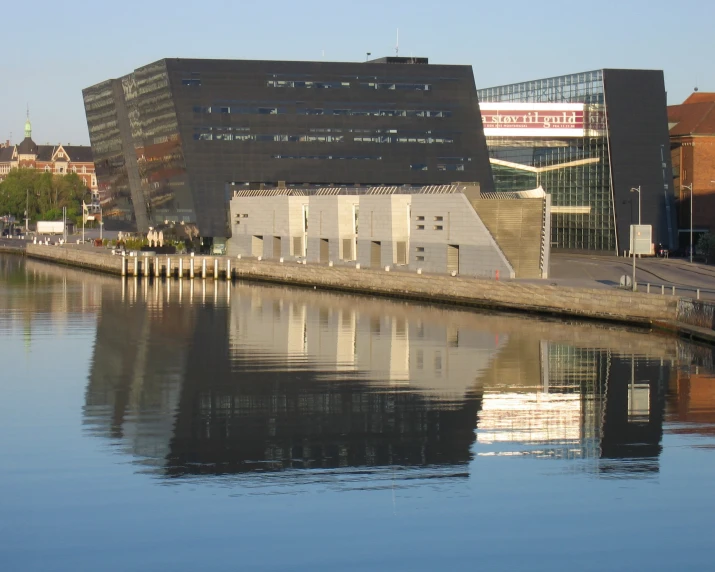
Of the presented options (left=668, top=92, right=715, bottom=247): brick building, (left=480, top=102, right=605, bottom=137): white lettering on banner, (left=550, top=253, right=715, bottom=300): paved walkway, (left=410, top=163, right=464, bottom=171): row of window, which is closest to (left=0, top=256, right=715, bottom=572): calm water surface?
(left=550, top=253, right=715, bottom=300): paved walkway

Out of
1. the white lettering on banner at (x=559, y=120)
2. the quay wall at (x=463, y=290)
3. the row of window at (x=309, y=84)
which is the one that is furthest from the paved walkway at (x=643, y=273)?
the row of window at (x=309, y=84)

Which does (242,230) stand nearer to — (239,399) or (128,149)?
(128,149)

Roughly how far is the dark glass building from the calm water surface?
64.4 metres

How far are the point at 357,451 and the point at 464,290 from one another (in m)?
42.9

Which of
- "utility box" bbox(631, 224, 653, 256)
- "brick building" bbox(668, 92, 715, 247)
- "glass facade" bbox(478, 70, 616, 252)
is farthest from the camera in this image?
"brick building" bbox(668, 92, 715, 247)

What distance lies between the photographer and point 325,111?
125062 millimetres

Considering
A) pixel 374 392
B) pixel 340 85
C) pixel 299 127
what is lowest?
pixel 374 392

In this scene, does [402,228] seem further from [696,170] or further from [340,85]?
[696,170]

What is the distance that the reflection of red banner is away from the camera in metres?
117

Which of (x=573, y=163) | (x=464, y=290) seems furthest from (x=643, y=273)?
(x=573, y=163)

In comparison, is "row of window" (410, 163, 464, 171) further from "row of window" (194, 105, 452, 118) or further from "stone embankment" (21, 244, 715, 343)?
"stone embankment" (21, 244, 715, 343)

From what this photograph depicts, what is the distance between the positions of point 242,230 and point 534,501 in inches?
3600

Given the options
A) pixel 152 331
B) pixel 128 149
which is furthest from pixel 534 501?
pixel 128 149

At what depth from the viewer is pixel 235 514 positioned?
82.9 feet
